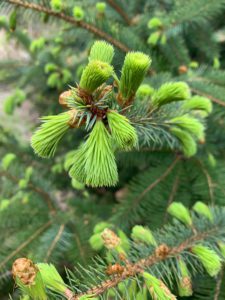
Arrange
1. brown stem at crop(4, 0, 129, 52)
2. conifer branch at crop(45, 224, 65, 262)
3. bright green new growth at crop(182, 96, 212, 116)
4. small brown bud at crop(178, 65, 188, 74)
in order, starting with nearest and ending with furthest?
bright green new growth at crop(182, 96, 212, 116) → brown stem at crop(4, 0, 129, 52) → conifer branch at crop(45, 224, 65, 262) → small brown bud at crop(178, 65, 188, 74)

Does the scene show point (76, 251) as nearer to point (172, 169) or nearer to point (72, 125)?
point (172, 169)

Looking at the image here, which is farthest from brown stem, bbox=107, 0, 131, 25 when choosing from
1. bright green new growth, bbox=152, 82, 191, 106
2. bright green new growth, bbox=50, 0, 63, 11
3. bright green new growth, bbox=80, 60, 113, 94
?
bright green new growth, bbox=80, 60, 113, 94

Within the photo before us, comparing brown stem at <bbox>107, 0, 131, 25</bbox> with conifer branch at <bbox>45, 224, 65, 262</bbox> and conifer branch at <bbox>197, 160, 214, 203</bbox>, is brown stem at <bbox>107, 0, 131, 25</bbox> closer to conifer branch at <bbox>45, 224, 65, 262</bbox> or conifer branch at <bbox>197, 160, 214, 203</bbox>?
conifer branch at <bbox>197, 160, 214, 203</bbox>

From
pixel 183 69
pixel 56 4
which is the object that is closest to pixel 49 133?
pixel 56 4

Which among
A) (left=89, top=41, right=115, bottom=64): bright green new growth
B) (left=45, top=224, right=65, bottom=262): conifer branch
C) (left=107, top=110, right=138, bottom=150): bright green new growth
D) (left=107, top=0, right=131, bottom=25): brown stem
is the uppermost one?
(left=107, top=0, right=131, bottom=25): brown stem

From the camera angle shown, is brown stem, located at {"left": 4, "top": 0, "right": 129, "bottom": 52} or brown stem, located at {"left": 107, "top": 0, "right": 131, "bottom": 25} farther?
brown stem, located at {"left": 107, "top": 0, "right": 131, "bottom": 25}

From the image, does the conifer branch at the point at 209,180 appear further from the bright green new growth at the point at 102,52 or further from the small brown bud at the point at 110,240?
the bright green new growth at the point at 102,52

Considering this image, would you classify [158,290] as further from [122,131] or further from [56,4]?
[56,4]
